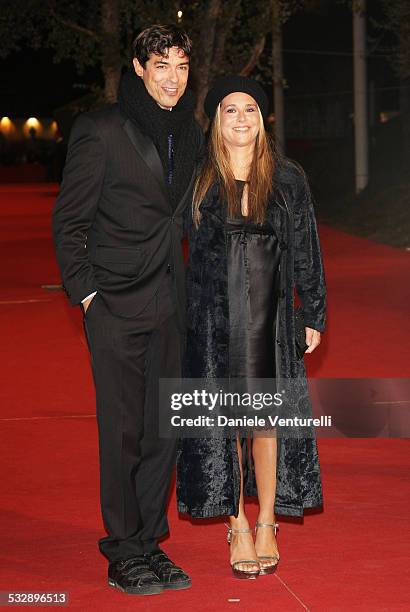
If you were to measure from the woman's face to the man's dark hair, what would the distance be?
25 cm

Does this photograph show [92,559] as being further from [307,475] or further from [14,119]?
[14,119]

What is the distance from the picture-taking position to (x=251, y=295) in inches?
201

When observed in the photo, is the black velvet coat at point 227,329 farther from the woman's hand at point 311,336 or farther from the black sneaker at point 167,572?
the black sneaker at point 167,572

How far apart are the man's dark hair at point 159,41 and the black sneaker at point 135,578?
1804mm

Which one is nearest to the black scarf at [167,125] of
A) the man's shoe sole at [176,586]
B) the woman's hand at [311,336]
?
the woman's hand at [311,336]

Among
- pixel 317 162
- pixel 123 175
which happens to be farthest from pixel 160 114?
pixel 317 162

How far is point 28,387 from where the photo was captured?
31.6ft

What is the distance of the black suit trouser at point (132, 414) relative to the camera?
5055 mm

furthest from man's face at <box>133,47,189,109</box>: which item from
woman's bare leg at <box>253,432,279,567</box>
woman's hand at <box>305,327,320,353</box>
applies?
woman's bare leg at <box>253,432,279,567</box>

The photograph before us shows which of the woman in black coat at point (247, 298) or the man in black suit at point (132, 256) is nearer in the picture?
the man in black suit at point (132, 256)

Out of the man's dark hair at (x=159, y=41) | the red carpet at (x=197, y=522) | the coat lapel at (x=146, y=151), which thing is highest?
the man's dark hair at (x=159, y=41)

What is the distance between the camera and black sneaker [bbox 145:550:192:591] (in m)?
5.09

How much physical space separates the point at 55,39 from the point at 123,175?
1345cm

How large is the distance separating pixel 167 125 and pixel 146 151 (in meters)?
0.13
